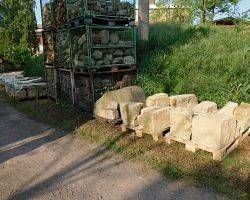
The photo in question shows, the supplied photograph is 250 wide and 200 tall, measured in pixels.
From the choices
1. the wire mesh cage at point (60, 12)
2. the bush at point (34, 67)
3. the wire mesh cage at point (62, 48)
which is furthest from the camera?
the bush at point (34, 67)

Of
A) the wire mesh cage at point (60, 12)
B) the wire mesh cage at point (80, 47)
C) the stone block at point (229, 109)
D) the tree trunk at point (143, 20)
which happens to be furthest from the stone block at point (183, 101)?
the wire mesh cage at point (60, 12)

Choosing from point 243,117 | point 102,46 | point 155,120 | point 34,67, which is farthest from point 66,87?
point 34,67

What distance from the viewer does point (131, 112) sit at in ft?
19.7

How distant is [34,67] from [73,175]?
435 inches

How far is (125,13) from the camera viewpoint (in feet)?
26.2

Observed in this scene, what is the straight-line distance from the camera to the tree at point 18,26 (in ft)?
54.9

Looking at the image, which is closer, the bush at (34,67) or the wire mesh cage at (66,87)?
the wire mesh cage at (66,87)

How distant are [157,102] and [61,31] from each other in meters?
3.91

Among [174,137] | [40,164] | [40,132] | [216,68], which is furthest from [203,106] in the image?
[40,132]

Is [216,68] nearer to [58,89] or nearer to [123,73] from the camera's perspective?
[123,73]

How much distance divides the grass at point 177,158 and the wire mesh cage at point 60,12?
3.10m

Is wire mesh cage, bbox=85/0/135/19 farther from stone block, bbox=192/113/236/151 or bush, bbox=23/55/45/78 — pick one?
bush, bbox=23/55/45/78

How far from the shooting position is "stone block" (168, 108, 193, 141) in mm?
4957

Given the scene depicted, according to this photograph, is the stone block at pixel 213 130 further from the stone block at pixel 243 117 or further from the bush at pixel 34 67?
the bush at pixel 34 67
